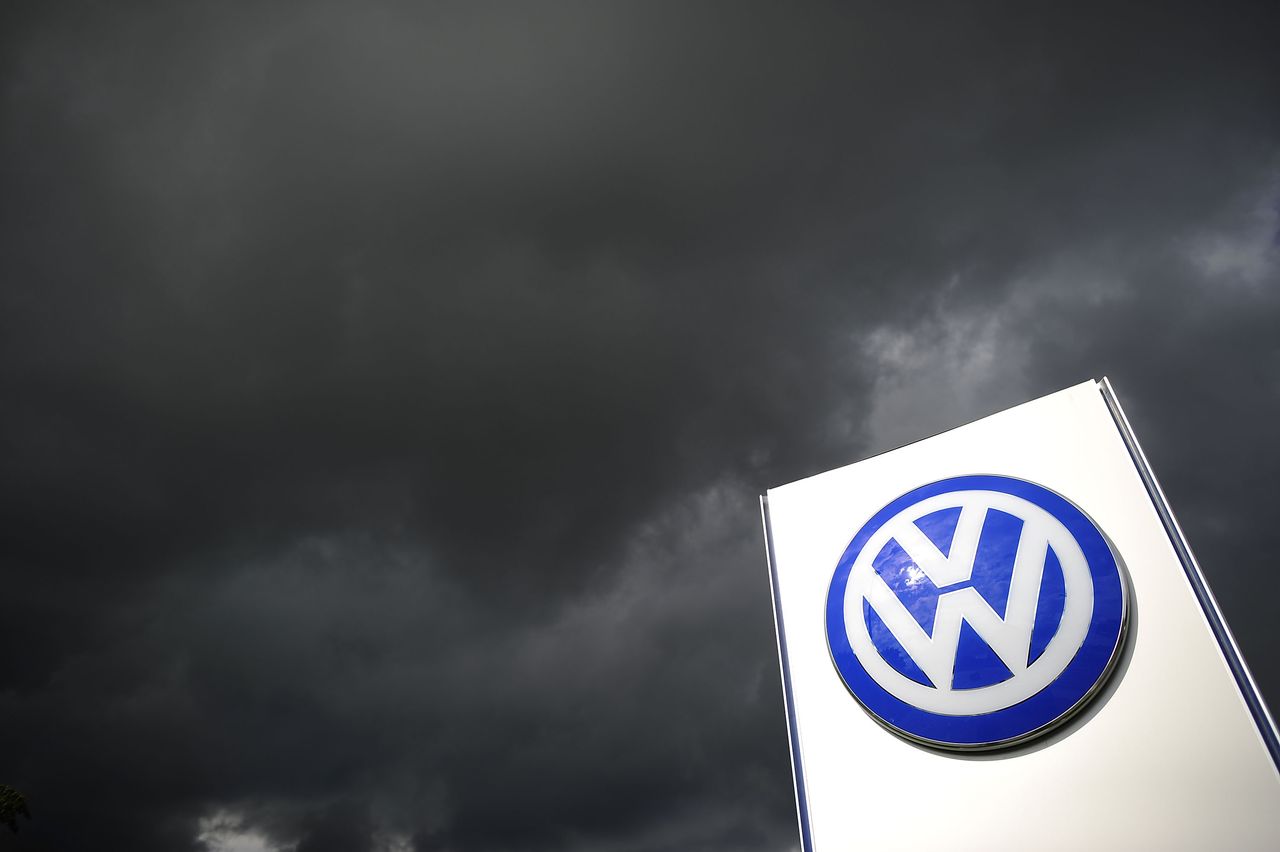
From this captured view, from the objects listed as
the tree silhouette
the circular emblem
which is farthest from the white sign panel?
the tree silhouette

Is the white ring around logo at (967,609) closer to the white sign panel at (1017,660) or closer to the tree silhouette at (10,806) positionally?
the white sign panel at (1017,660)

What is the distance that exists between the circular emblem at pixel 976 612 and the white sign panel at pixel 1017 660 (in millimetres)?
16

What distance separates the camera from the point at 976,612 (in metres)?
6.27

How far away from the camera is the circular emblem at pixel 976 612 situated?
5.70 metres

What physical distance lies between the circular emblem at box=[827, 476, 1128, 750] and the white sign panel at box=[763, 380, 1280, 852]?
0.6 inches

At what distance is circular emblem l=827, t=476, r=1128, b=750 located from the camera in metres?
5.70

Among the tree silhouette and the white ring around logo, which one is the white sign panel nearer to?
the white ring around logo

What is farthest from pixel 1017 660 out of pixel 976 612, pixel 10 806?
pixel 10 806

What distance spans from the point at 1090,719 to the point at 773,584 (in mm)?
3178

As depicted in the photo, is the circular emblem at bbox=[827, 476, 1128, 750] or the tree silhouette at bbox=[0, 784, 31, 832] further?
the tree silhouette at bbox=[0, 784, 31, 832]

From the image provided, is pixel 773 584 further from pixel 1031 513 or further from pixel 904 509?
pixel 1031 513

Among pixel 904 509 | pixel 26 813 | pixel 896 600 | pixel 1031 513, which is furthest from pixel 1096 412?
pixel 26 813

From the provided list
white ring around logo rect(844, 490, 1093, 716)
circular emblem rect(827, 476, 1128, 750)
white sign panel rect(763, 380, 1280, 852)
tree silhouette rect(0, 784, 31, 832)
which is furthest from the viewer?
tree silhouette rect(0, 784, 31, 832)

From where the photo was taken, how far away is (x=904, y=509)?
7.20m
